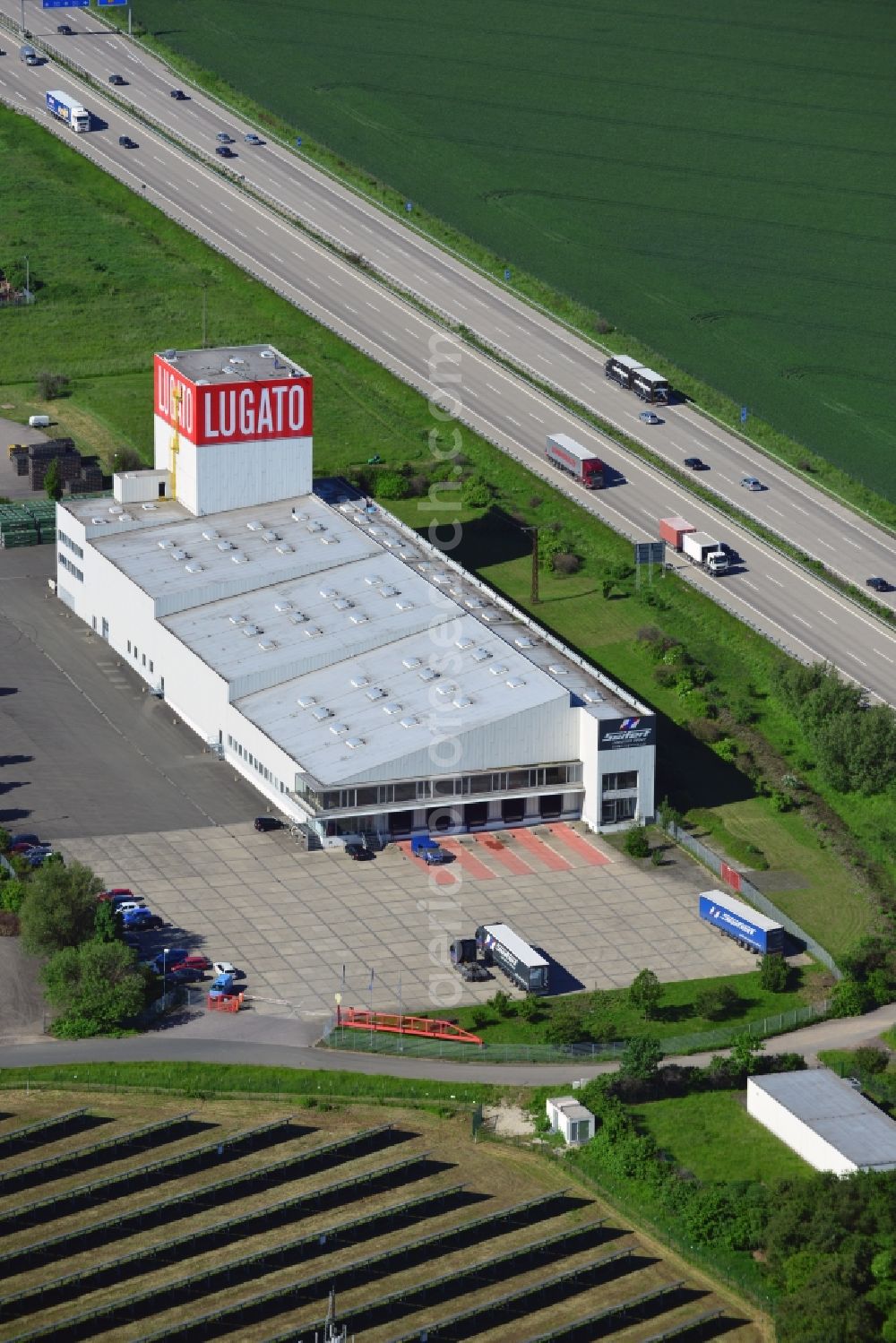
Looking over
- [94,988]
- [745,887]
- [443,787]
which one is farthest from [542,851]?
[94,988]

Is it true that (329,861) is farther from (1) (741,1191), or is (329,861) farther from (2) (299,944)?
(1) (741,1191)

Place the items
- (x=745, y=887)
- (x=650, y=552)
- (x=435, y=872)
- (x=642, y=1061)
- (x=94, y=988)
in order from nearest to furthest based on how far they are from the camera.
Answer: (x=642, y=1061), (x=94, y=988), (x=745, y=887), (x=435, y=872), (x=650, y=552)

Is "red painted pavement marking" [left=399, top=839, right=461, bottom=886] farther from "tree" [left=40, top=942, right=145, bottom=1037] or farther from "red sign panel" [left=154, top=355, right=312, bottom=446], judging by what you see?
"red sign panel" [left=154, top=355, right=312, bottom=446]

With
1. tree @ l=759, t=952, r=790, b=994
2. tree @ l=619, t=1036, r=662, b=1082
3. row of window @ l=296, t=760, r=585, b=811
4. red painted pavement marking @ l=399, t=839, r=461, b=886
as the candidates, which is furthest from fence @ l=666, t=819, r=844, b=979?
tree @ l=619, t=1036, r=662, b=1082

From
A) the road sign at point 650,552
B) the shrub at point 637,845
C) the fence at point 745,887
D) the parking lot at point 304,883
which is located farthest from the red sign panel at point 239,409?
the shrub at point 637,845

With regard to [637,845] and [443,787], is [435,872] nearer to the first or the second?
[443,787]

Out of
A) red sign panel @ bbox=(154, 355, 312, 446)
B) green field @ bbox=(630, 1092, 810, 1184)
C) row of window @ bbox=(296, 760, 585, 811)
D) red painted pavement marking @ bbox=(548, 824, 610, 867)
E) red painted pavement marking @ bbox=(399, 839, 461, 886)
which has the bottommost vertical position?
red painted pavement marking @ bbox=(548, 824, 610, 867)

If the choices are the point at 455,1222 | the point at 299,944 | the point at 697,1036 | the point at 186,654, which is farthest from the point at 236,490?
the point at 455,1222
